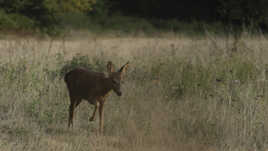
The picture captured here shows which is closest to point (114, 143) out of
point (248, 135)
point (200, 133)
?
point (200, 133)

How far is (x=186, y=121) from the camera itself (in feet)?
22.4

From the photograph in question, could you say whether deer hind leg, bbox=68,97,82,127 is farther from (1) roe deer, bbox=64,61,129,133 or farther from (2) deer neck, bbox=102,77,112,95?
(2) deer neck, bbox=102,77,112,95

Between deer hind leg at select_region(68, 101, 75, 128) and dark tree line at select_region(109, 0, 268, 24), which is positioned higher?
dark tree line at select_region(109, 0, 268, 24)

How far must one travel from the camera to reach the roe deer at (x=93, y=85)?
5.66 m

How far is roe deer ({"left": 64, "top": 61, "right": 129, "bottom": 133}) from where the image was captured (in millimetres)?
5656

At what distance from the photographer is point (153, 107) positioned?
7.65m

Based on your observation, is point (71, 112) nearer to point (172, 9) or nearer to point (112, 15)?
point (112, 15)

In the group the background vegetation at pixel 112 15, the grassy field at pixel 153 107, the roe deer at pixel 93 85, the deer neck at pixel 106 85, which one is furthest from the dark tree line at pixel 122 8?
the deer neck at pixel 106 85

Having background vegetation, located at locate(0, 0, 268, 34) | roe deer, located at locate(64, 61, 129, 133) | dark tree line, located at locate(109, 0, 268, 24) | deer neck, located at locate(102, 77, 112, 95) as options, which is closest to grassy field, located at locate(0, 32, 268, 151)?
roe deer, located at locate(64, 61, 129, 133)

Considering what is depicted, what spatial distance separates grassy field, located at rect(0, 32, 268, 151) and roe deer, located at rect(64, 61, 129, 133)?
0.43 metres

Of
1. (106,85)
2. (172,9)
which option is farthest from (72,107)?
(172,9)

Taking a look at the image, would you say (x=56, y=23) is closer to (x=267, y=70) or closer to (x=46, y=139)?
(x=267, y=70)

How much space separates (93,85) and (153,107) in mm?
1864

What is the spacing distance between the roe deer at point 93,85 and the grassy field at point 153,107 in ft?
1.42
